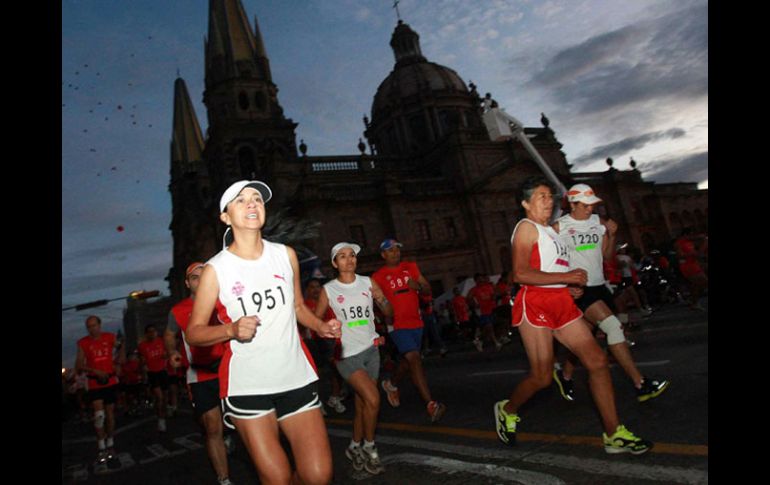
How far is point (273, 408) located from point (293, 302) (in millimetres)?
649

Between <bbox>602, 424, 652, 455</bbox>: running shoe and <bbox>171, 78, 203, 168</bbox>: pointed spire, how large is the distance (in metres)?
74.5

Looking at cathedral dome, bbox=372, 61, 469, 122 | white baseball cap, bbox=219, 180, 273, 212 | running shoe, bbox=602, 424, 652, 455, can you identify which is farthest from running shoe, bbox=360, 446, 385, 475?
cathedral dome, bbox=372, 61, 469, 122

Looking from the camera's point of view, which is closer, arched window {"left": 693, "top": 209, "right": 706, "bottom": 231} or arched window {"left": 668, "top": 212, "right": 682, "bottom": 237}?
arched window {"left": 668, "top": 212, "right": 682, "bottom": 237}

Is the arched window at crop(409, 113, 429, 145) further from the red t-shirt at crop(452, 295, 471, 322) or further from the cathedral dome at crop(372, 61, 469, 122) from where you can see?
the red t-shirt at crop(452, 295, 471, 322)

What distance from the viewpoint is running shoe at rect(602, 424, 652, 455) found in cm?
374

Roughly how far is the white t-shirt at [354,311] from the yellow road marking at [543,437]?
4.56ft

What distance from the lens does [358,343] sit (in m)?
5.23

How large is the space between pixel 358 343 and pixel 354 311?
35 centimetres

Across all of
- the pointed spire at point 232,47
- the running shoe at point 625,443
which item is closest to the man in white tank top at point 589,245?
the running shoe at point 625,443

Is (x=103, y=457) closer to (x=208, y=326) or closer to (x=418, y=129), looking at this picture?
Answer: (x=208, y=326)

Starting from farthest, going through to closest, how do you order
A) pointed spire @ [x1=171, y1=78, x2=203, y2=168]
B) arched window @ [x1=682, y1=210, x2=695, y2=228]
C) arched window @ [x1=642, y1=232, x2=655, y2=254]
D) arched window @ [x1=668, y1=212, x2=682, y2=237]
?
pointed spire @ [x1=171, y1=78, x2=203, y2=168] < arched window @ [x1=682, y1=210, x2=695, y2=228] < arched window @ [x1=668, y1=212, x2=682, y2=237] < arched window @ [x1=642, y1=232, x2=655, y2=254]

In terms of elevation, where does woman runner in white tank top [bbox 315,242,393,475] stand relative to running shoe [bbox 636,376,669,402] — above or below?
above

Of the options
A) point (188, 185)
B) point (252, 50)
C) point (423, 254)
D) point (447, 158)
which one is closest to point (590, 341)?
point (423, 254)

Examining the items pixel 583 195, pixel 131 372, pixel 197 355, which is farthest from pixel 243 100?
pixel 583 195
